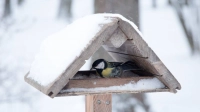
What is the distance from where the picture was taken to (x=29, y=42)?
436cm

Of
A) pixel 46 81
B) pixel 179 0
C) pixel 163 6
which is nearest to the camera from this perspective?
pixel 46 81

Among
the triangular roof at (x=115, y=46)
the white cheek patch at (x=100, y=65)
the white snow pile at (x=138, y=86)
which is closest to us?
the triangular roof at (x=115, y=46)

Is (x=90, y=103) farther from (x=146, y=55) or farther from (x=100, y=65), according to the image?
(x=146, y=55)

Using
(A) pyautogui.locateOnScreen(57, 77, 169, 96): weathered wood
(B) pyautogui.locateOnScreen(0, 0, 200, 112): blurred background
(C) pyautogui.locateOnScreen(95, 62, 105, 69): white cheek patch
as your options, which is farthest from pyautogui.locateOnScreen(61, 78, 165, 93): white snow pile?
(B) pyautogui.locateOnScreen(0, 0, 200, 112): blurred background

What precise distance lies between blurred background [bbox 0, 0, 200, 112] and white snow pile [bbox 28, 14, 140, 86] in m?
1.97

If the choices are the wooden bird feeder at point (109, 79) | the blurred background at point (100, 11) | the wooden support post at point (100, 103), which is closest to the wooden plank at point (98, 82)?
the wooden bird feeder at point (109, 79)

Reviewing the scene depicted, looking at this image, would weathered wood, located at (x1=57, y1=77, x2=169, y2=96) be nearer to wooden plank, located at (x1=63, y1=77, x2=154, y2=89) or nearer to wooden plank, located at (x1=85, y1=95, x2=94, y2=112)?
wooden plank, located at (x1=63, y1=77, x2=154, y2=89)

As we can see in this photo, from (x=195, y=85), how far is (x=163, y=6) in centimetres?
122

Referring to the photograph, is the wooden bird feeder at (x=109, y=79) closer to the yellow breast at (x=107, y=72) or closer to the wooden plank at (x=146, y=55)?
the wooden plank at (x=146, y=55)

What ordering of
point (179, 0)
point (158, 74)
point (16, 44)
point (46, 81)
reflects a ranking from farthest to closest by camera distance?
point (179, 0) < point (16, 44) < point (158, 74) < point (46, 81)

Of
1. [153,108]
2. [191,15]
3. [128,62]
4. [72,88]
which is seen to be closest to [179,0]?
[191,15]

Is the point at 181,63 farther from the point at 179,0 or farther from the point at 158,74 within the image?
the point at 158,74

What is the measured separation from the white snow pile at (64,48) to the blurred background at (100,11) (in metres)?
1.97

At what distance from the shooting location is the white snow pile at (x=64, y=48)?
1334 mm
